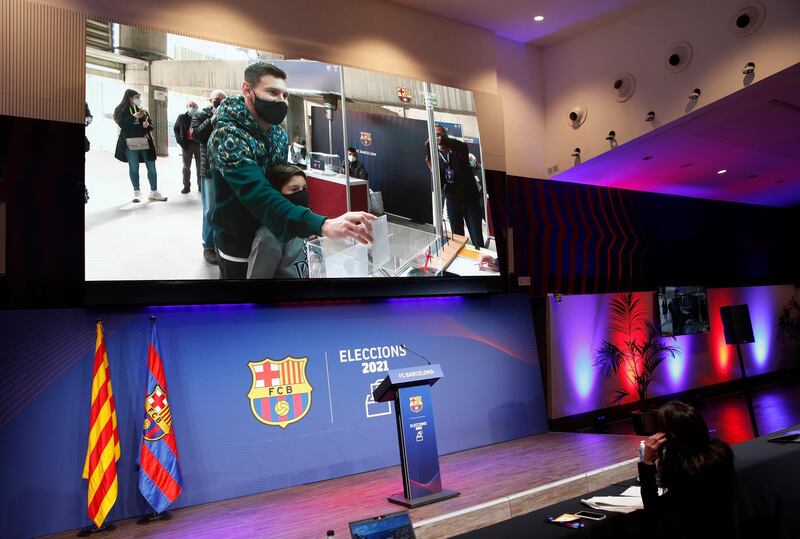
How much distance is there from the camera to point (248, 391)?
19.7 ft

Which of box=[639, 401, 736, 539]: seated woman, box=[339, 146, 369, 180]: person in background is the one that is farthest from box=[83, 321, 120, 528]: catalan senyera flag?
box=[639, 401, 736, 539]: seated woman

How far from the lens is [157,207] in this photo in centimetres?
580

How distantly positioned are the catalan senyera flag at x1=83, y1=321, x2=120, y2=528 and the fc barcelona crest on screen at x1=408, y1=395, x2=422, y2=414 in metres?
2.30

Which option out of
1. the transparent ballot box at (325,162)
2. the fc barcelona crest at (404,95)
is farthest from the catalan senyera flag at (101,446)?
the fc barcelona crest at (404,95)

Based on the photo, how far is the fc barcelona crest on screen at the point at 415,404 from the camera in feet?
17.2

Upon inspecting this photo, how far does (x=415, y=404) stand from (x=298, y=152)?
280 centimetres

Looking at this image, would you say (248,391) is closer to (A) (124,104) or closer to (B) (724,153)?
(A) (124,104)

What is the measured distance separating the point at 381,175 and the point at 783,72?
411 cm

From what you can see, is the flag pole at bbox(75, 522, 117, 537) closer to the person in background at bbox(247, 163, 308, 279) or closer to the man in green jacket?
the man in green jacket

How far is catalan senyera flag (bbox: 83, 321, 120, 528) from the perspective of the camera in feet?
15.8

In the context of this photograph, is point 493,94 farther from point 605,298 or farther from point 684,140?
point 605,298

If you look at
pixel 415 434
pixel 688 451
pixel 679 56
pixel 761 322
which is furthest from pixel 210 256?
pixel 761 322

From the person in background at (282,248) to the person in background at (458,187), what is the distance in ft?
5.50

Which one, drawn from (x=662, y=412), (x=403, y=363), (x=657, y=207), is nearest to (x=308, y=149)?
(x=403, y=363)
